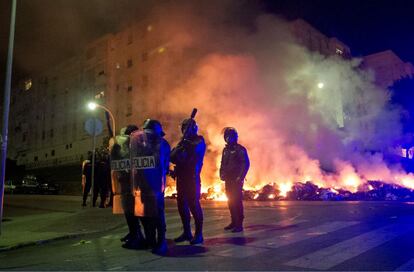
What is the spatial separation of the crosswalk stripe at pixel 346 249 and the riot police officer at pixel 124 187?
7.08 ft

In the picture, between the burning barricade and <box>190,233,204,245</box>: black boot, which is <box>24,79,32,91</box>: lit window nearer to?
the burning barricade

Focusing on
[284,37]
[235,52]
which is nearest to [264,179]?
[235,52]

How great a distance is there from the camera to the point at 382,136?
2444 cm

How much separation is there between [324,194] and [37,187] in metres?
18.9

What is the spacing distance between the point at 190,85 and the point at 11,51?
15728 millimetres

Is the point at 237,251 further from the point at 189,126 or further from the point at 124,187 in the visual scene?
the point at 189,126

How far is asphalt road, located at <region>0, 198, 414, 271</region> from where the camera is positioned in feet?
14.0

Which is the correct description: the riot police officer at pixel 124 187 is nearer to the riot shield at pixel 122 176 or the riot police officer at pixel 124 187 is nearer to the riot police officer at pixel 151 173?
the riot shield at pixel 122 176

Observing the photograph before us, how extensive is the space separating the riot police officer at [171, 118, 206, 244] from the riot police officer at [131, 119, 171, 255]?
507 mm

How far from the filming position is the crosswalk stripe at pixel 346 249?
4246 mm

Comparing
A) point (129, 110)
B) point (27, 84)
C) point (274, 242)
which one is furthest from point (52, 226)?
point (27, 84)

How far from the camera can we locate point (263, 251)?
4891mm

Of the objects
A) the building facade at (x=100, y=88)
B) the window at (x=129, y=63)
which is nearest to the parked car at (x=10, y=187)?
the building facade at (x=100, y=88)

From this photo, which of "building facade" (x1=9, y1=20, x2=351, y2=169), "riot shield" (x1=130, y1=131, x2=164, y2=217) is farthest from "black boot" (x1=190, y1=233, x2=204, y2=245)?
"building facade" (x1=9, y1=20, x2=351, y2=169)
